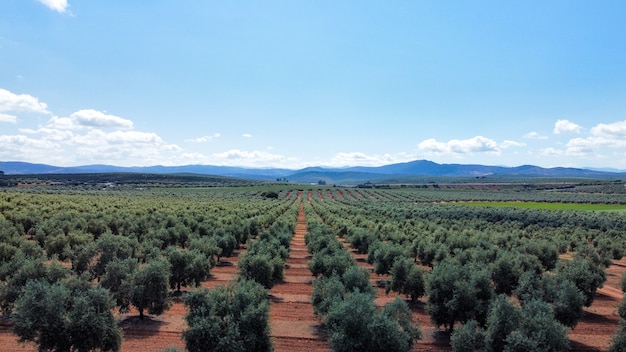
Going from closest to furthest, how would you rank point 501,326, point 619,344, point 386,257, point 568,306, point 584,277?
point 501,326 → point 619,344 → point 568,306 → point 584,277 → point 386,257

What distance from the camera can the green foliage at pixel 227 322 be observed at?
17.9 meters

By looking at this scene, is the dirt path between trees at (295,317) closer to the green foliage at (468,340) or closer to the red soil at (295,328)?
the red soil at (295,328)

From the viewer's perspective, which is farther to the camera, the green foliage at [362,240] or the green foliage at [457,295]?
the green foliage at [362,240]

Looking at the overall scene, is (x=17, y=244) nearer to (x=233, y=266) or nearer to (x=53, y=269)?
(x=53, y=269)

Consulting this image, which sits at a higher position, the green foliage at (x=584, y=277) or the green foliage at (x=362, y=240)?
the green foliage at (x=584, y=277)

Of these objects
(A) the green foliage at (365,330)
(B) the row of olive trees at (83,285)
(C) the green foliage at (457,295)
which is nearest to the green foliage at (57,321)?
(B) the row of olive trees at (83,285)

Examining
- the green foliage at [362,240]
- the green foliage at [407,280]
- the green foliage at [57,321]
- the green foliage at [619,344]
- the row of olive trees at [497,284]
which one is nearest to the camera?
the green foliage at [57,321]

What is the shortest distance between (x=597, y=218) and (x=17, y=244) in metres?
99.9

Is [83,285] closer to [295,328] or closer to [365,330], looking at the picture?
[295,328]

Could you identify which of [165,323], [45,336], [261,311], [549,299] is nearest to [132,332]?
[165,323]

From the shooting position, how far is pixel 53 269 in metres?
24.7

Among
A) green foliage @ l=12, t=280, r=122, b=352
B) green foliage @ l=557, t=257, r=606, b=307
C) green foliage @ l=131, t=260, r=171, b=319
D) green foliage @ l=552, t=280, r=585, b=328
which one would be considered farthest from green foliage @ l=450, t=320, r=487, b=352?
green foliage @ l=131, t=260, r=171, b=319

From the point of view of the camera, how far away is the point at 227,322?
18234 mm

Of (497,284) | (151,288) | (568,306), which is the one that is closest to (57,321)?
(151,288)
